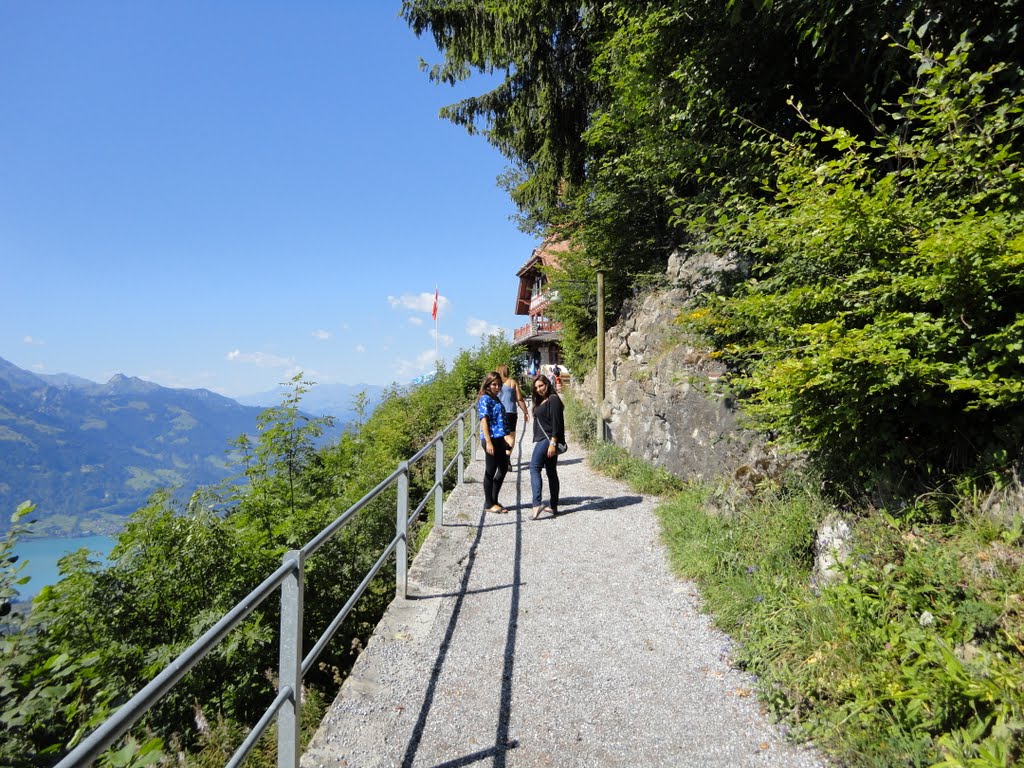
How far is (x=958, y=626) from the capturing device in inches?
101

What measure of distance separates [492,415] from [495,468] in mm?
740

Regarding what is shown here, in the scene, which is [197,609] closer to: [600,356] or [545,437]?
[545,437]

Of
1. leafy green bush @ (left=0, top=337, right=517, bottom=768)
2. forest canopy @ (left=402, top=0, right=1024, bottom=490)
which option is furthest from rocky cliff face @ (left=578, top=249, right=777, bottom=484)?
leafy green bush @ (left=0, top=337, right=517, bottom=768)

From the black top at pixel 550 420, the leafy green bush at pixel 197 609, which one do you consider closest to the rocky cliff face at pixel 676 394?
the black top at pixel 550 420

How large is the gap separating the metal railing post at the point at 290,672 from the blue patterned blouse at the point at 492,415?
4.71 m

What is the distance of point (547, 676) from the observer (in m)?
3.57

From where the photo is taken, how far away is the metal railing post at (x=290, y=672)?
7.95 ft

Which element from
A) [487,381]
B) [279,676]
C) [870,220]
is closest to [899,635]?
[870,220]

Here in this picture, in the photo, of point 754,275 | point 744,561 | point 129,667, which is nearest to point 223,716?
point 129,667

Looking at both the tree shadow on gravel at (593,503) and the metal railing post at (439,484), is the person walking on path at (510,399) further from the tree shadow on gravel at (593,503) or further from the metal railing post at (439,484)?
the tree shadow on gravel at (593,503)

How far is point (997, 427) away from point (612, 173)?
1024 centimetres

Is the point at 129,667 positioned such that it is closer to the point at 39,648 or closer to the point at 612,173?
the point at 39,648

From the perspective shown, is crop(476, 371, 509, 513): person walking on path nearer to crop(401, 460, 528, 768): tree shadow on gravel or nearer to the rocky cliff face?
crop(401, 460, 528, 768): tree shadow on gravel

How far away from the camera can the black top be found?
709 cm
